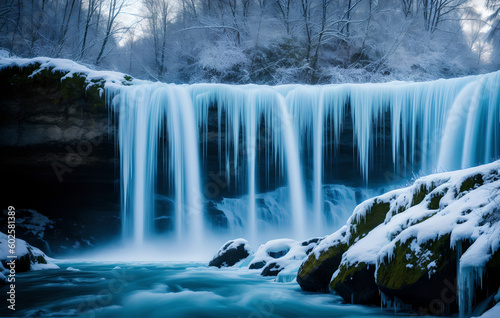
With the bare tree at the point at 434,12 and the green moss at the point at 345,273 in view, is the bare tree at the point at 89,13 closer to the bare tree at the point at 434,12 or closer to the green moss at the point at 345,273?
the bare tree at the point at 434,12

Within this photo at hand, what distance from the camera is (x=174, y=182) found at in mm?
11617

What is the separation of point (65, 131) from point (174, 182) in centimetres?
331


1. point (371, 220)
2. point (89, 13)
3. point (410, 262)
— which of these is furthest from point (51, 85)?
point (89, 13)

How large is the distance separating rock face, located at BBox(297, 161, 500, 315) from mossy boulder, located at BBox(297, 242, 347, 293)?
1 cm

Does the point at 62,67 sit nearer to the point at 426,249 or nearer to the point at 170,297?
the point at 170,297

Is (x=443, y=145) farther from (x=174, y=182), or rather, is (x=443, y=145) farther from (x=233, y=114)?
(x=174, y=182)

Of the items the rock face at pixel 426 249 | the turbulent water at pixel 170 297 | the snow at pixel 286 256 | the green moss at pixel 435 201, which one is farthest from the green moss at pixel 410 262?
the snow at pixel 286 256

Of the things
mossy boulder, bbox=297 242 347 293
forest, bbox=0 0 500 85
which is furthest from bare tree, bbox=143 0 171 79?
mossy boulder, bbox=297 242 347 293

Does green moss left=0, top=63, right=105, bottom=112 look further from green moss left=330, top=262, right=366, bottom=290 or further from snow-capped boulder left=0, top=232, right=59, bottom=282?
green moss left=330, top=262, right=366, bottom=290

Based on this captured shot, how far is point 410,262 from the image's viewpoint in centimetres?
366

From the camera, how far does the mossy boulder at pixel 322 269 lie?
5.07 metres

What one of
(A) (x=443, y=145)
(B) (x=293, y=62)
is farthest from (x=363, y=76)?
(A) (x=443, y=145)

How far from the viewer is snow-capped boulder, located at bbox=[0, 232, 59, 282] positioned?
6.64m

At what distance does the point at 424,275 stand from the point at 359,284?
1007mm
